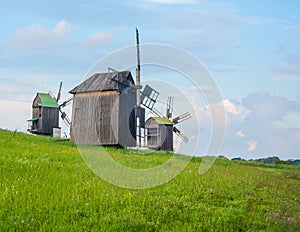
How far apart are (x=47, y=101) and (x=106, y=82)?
64.5ft

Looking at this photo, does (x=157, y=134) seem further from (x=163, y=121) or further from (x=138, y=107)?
(x=138, y=107)

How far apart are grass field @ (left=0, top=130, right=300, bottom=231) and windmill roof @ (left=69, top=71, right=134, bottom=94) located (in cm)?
2263

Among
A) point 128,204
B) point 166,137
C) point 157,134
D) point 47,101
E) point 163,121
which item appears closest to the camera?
point 128,204

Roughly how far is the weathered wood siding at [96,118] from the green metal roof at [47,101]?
17101 mm

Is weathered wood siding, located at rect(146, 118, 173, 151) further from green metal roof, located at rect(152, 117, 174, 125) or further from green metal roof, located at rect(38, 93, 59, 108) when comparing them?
green metal roof, located at rect(38, 93, 59, 108)

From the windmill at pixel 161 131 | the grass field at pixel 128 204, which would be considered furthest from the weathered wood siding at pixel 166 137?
the grass field at pixel 128 204

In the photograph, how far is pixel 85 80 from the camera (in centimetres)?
4306

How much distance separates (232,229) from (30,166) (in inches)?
328

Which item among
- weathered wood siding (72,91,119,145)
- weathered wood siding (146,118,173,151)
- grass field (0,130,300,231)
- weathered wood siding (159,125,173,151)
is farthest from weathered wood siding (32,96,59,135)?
grass field (0,130,300,231)

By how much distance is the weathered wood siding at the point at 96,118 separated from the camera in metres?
39.7

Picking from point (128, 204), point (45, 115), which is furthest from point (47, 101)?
point (128, 204)

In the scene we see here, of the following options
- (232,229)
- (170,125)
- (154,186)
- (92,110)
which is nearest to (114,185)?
(154,186)

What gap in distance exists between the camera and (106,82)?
41.2m

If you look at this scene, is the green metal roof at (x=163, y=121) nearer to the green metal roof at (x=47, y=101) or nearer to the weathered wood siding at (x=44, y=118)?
the weathered wood siding at (x=44, y=118)
